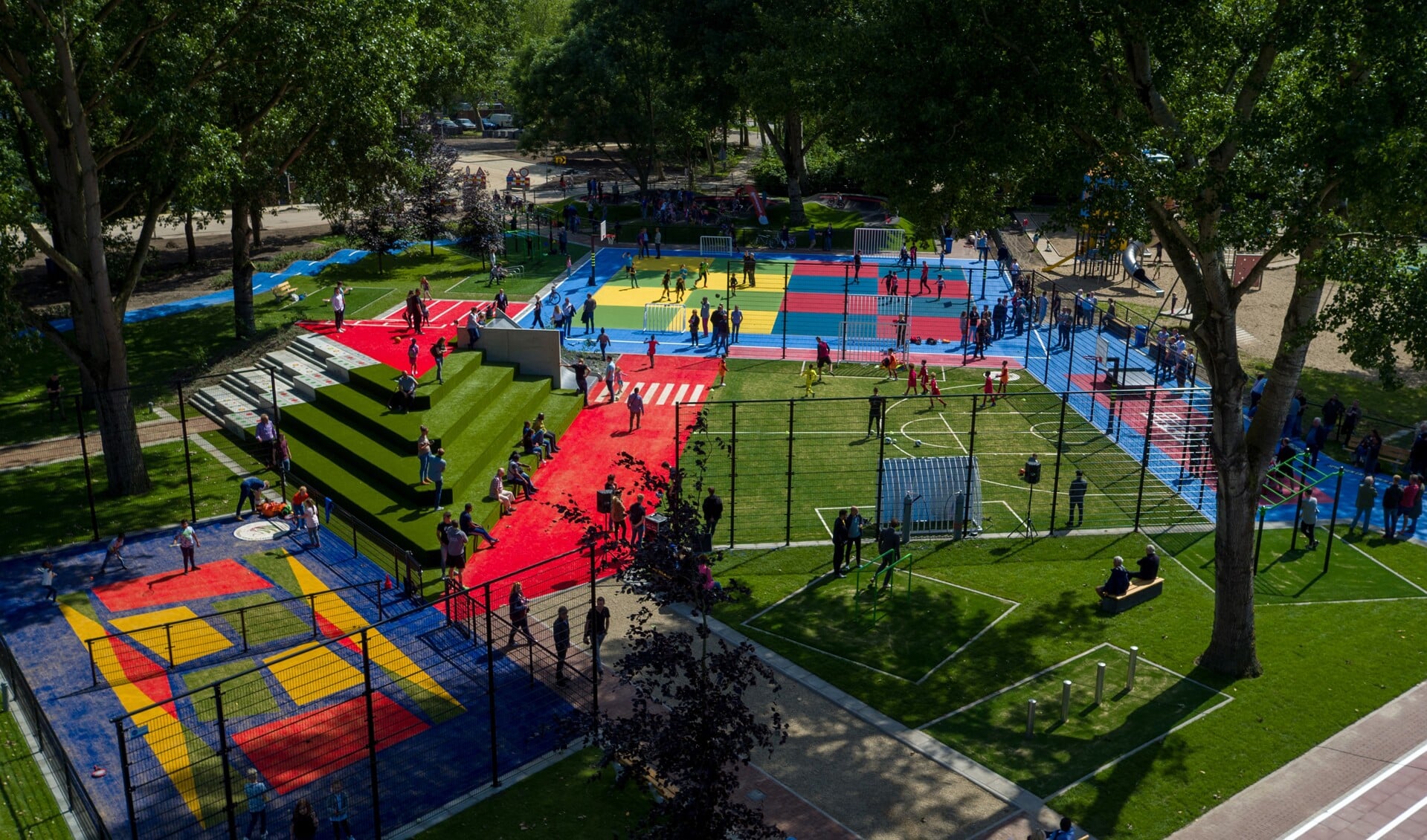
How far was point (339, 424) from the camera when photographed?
108ft

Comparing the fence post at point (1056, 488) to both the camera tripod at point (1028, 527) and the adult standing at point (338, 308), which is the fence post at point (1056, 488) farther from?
the adult standing at point (338, 308)

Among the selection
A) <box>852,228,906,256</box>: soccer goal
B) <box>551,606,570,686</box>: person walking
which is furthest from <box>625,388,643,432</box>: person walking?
<box>852,228,906,256</box>: soccer goal

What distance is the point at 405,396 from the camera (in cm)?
3238

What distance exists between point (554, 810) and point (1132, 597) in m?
13.1

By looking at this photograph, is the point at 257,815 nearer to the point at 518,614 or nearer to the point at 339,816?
the point at 339,816

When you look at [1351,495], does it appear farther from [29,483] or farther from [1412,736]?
[29,483]

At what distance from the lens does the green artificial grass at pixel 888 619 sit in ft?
75.2

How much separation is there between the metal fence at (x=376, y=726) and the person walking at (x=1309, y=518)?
1680cm

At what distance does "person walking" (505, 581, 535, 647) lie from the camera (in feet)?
71.0

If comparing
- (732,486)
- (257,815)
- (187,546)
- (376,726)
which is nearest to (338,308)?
(187,546)

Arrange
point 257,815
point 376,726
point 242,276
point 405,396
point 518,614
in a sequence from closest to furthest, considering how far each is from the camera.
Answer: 1. point 257,815
2. point 376,726
3. point 518,614
4. point 405,396
5. point 242,276

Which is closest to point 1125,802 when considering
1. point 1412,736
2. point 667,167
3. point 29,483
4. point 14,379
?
point 1412,736

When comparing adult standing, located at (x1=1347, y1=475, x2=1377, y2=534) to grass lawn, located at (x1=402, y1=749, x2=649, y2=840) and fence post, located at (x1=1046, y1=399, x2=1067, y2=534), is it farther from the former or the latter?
grass lawn, located at (x1=402, y1=749, x2=649, y2=840)

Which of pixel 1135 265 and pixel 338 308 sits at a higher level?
pixel 1135 265
